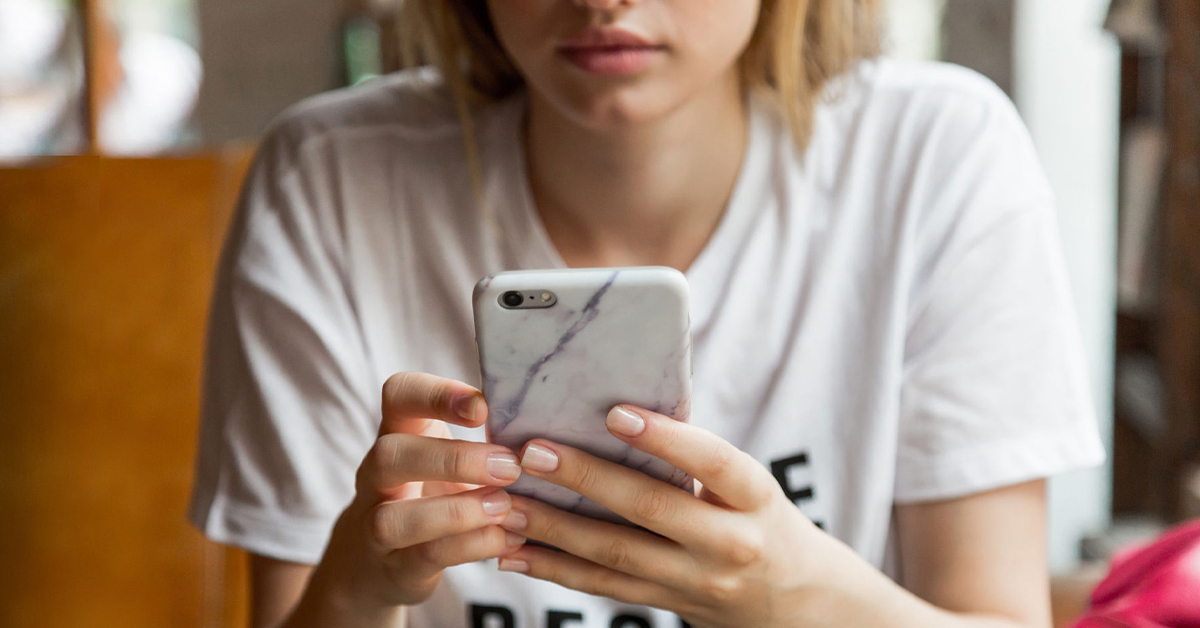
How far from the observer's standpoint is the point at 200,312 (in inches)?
51.3

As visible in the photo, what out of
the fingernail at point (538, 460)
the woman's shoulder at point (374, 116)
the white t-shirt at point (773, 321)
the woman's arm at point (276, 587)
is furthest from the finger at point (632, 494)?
the woman's shoulder at point (374, 116)

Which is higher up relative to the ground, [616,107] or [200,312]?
[616,107]

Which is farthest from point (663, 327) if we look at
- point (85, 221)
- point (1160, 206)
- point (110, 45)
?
point (110, 45)

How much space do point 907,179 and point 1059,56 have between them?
1382 millimetres

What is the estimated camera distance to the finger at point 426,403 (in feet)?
1.80

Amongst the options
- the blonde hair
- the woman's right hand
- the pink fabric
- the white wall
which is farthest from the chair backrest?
the white wall

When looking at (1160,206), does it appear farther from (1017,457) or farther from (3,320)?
(3,320)

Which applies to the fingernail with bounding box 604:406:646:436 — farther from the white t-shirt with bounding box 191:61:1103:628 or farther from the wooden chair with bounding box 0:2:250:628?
the wooden chair with bounding box 0:2:250:628

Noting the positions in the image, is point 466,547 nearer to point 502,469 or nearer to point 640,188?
point 502,469

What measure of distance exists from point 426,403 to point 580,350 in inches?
4.6

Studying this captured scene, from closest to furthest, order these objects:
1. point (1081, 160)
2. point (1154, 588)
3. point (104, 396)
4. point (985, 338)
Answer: point (1154, 588), point (985, 338), point (104, 396), point (1081, 160)

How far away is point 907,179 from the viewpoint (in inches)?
35.4

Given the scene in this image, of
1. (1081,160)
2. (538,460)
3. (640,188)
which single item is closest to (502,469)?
(538,460)

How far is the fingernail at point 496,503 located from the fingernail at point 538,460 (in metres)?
0.05
